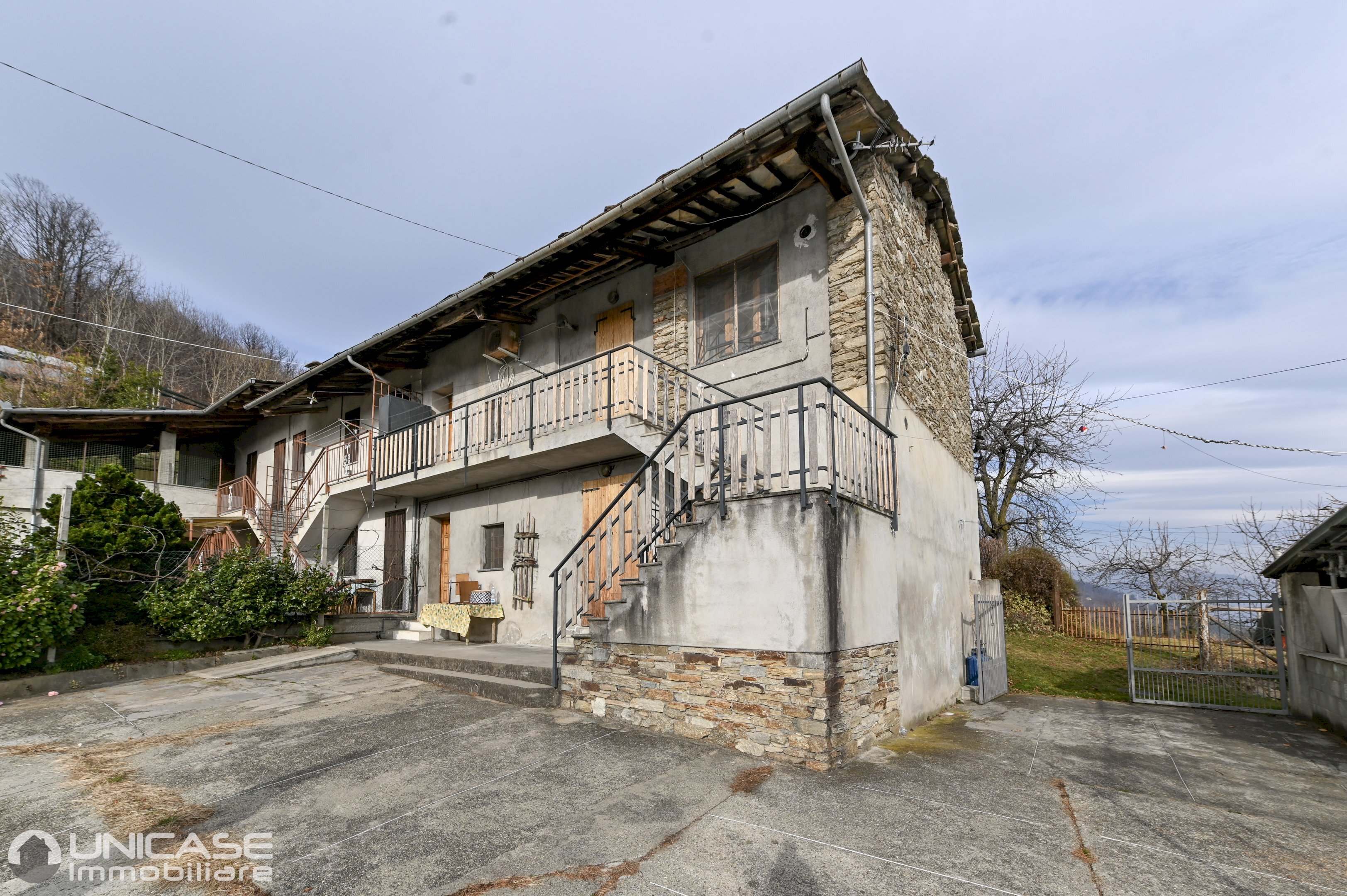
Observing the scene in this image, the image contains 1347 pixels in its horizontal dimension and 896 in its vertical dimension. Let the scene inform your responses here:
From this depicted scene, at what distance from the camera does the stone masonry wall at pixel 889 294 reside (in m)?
7.21

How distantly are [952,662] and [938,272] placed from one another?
19.6ft

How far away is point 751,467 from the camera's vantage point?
5.62 meters

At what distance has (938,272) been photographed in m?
10.4

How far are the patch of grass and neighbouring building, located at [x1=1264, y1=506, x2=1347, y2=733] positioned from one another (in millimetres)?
2129

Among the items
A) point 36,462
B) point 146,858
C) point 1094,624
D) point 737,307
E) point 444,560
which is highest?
point 737,307

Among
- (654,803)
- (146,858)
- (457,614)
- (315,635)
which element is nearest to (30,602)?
(315,635)

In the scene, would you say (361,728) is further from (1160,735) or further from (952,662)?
(1160,735)

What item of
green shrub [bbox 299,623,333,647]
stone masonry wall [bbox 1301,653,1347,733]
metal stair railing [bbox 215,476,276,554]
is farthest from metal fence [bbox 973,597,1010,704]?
metal stair railing [bbox 215,476,276,554]

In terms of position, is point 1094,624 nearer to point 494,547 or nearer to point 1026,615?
point 1026,615

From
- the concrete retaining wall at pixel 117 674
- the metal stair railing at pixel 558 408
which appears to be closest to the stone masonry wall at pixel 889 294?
the metal stair railing at pixel 558 408

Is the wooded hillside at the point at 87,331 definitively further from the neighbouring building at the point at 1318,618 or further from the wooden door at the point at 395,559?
the neighbouring building at the point at 1318,618

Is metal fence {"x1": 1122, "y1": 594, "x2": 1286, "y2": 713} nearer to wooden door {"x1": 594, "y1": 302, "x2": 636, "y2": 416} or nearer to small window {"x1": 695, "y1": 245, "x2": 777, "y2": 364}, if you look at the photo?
small window {"x1": 695, "y1": 245, "x2": 777, "y2": 364}

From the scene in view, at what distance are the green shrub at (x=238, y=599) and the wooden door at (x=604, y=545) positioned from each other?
4721 millimetres

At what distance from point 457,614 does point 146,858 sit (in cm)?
677
